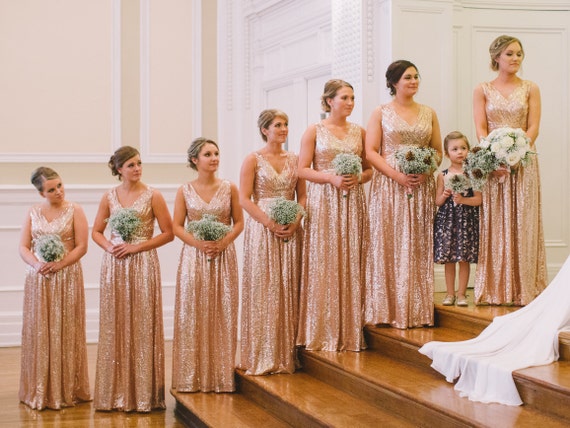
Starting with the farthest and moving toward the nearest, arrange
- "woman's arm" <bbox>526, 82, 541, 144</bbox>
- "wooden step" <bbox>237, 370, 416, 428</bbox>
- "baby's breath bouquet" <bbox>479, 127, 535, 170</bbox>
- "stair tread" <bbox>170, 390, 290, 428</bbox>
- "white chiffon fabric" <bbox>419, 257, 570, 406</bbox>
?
"woman's arm" <bbox>526, 82, 541, 144</bbox> < "baby's breath bouquet" <bbox>479, 127, 535, 170</bbox> < "stair tread" <bbox>170, 390, 290, 428</bbox> < "wooden step" <bbox>237, 370, 416, 428</bbox> < "white chiffon fabric" <bbox>419, 257, 570, 406</bbox>

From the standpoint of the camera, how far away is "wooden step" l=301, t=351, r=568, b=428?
4.48 metres

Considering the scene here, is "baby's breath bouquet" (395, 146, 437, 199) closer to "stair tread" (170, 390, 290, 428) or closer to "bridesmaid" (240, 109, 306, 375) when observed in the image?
"bridesmaid" (240, 109, 306, 375)

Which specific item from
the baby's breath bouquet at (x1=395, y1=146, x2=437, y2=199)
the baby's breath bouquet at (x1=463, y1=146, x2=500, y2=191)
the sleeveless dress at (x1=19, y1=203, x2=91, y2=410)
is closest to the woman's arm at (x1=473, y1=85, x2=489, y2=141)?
the baby's breath bouquet at (x1=463, y1=146, x2=500, y2=191)

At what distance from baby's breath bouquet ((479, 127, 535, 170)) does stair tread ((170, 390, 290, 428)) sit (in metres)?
2.27

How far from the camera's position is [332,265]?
6430mm

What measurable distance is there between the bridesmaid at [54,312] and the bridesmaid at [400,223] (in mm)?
2147

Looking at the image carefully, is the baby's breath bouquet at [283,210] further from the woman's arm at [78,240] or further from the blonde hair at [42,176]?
the blonde hair at [42,176]

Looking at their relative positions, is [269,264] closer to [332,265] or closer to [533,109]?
[332,265]

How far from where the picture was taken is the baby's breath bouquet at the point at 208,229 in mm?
6234

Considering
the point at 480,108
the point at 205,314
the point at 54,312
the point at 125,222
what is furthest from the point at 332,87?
the point at 54,312

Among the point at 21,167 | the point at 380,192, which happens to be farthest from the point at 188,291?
the point at 21,167

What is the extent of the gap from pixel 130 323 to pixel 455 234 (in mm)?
2388

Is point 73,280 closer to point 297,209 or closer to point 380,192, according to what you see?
point 297,209

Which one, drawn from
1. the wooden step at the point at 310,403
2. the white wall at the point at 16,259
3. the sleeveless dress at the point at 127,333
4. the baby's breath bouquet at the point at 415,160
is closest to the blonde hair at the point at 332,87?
the baby's breath bouquet at the point at 415,160
